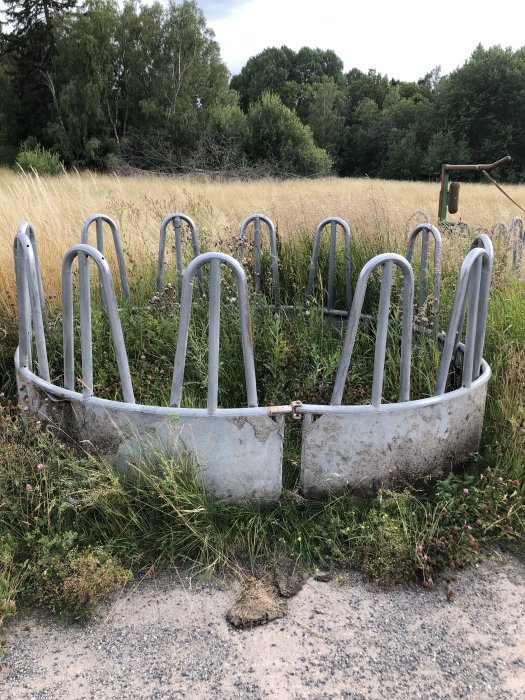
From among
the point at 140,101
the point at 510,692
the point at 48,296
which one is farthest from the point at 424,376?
the point at 140,101

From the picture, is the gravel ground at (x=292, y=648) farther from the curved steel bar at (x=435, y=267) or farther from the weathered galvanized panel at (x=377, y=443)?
the curved steel bar at (x=435, y=267)

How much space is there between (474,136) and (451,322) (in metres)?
50.6

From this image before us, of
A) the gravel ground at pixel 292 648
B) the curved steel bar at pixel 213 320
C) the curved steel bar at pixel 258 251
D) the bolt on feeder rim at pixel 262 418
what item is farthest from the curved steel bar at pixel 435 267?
the gravel ground at pixel 292 648

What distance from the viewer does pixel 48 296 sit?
172 inches

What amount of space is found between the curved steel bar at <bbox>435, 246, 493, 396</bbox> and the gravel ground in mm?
999

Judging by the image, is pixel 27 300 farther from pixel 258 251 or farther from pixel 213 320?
pixel 258 251

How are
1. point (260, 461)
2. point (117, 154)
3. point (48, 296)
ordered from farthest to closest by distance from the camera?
point (117, 154), point (48, 296), point (260, 461)

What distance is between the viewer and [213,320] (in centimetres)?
240

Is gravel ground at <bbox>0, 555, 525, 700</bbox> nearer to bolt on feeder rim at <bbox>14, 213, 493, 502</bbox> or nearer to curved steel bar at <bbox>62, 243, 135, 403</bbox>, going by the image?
bolt on feeder rim at <bbox>14, 213, 493, 502</bbox>

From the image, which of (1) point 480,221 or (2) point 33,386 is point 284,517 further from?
(1) point 480,221

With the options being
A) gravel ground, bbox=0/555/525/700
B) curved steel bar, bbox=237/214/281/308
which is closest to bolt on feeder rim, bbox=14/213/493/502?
gravel ground, bbox=0/555/525/700

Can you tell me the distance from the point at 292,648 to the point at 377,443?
3.28 feet

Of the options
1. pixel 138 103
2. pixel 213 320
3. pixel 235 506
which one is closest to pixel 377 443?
pixel 235 506

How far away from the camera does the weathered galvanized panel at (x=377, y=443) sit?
2559 millimetres
